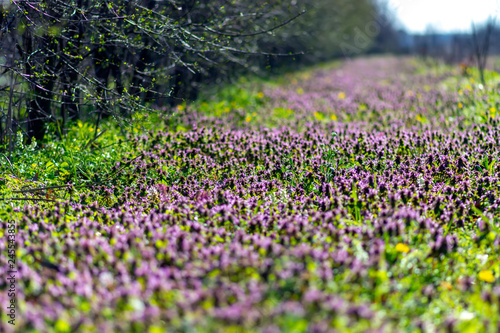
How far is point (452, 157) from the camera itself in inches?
207

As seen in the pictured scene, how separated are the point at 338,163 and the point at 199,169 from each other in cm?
168

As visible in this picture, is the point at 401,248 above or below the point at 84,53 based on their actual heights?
below

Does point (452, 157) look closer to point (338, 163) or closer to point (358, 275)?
point (338, 163)

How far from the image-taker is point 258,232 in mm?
3578

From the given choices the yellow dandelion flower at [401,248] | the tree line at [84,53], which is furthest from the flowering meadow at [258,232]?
the tree line at [84,53]

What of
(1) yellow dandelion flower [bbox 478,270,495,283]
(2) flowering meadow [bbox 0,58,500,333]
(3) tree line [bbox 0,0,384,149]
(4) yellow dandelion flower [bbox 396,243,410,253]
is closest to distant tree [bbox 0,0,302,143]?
(3) tree line [bbox 0,0,384,149]

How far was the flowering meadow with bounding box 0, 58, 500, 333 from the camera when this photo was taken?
2.32m

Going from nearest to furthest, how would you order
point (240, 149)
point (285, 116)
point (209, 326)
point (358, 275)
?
point (209, 326) < point (358, 275) < point (240, 149) < point (285, 116)

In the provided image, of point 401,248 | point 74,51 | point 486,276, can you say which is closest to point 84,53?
point 74,51

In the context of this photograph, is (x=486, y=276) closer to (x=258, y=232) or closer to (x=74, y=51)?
(x=258, y=232)

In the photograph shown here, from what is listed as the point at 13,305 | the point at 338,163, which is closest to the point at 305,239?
the point at 13,305

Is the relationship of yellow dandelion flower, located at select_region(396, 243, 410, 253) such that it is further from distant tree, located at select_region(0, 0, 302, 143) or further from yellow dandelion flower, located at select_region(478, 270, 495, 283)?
distant tree, located at select_region(0, 0, 302, 143)

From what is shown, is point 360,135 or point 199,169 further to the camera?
point 360,135

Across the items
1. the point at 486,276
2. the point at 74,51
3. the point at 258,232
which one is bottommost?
the point at 258,232
